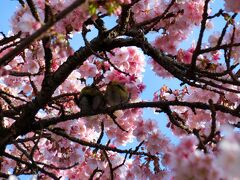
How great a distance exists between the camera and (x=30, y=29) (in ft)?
7.52

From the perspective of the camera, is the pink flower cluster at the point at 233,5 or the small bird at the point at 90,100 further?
the small bird at the point at 90,100

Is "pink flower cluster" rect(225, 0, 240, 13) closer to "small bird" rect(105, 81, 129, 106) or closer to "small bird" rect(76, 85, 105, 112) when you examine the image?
"small bird" rect(105, 81, 129, 106)

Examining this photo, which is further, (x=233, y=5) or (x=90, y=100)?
(x=90, y=100)

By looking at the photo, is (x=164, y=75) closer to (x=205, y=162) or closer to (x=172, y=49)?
(x=172, y=49)

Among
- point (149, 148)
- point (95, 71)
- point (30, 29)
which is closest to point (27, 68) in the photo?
point (95, 71)

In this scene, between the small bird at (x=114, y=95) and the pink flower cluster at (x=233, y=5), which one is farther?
the small bird at (x=114, y=95)

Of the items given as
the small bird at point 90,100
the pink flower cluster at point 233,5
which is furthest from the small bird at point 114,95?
the pink flower cluster at point 233,5

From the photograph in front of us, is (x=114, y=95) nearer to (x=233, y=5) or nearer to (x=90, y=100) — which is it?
(x=90, y=100)

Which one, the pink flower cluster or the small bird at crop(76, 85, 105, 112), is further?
the small bird at crop(76, 85, 105, 112)

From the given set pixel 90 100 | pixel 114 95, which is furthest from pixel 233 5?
pixel 90 100

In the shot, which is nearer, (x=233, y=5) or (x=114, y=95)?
(x=233, y=5)

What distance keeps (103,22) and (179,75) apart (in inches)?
53.0

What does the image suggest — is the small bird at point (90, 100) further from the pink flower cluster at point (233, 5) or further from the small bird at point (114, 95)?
the pink flower cluster at point (233, 5)

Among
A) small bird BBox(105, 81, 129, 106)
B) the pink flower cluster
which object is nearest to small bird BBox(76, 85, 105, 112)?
small bird BBox(105, 81, 129, 106)
